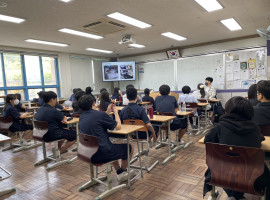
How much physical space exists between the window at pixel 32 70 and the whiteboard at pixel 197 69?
5458 millimetres

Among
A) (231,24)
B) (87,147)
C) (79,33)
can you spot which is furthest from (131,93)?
(231,24)

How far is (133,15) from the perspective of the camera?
12.6 ft

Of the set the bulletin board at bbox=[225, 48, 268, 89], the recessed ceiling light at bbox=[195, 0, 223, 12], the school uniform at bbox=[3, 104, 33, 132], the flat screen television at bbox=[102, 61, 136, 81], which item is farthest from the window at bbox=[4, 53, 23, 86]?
the bulletin board at bbox=[225, 48, 268, 89]

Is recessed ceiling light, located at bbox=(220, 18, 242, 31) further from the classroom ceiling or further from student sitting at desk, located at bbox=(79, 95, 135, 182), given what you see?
student sitting at desk, located at bbox=(79, 95, 135, 182)

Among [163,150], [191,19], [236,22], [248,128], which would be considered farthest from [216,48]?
[248,128]

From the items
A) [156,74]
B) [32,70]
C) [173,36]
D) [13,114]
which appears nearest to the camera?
[13,114]

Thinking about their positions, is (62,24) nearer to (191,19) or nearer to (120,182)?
(191,19)

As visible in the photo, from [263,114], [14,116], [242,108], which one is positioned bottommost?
[14,116]

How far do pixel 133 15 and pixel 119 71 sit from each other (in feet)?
16.1

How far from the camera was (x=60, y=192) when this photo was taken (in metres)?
2.40

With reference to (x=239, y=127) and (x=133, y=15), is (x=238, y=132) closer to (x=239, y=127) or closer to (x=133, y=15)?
(x=239, y=127)

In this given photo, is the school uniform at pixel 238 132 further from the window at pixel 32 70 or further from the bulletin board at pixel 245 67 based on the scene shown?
the window at pixel 32 70

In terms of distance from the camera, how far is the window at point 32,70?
22.5 feet

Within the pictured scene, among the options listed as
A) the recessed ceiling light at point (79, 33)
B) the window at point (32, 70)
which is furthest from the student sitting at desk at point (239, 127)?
the window at point (32, 70)
